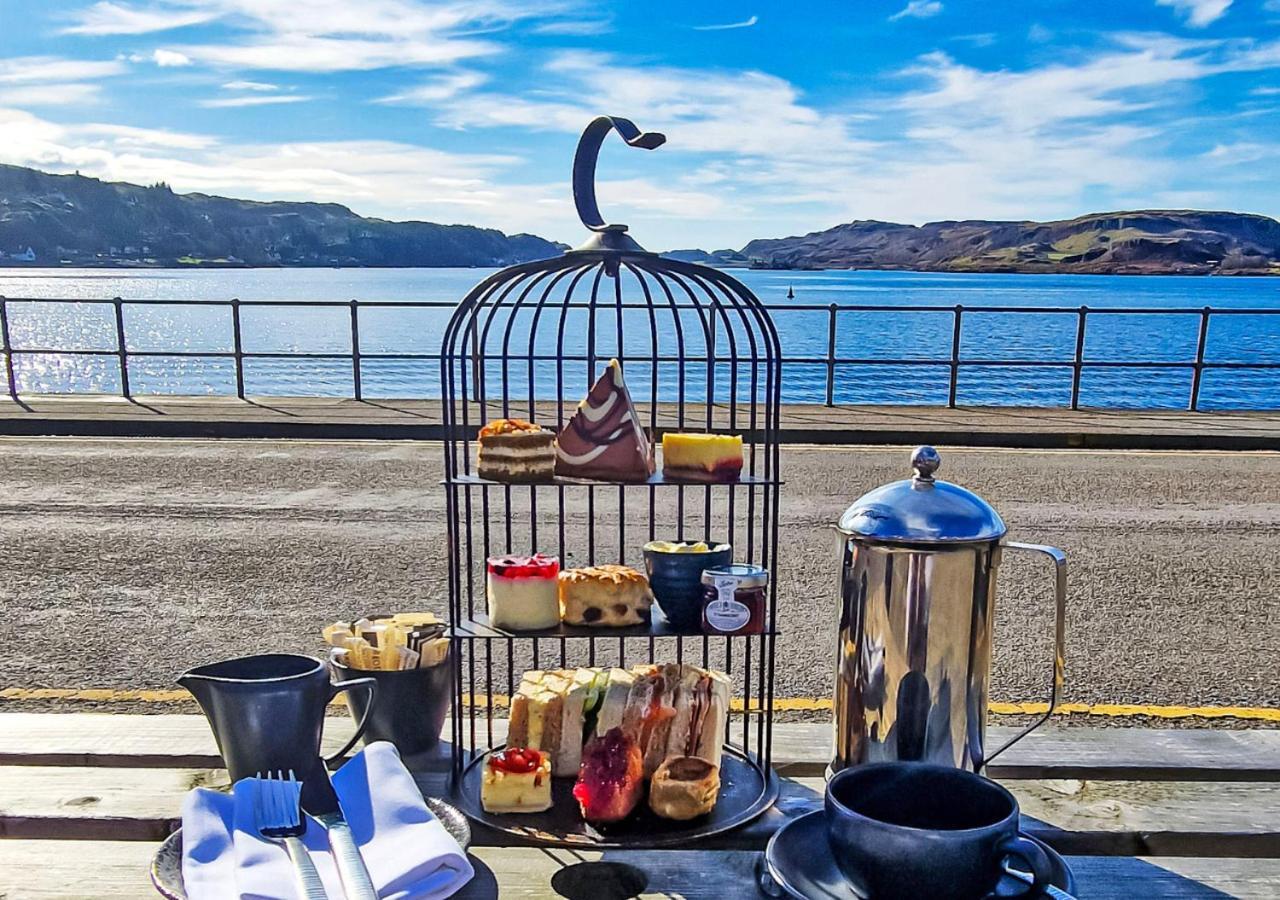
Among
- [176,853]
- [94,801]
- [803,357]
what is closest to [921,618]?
[176,853]

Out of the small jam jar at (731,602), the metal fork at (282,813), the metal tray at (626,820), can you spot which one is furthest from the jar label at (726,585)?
the metal fork at (282,813)

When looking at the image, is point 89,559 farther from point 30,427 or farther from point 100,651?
point 30,427

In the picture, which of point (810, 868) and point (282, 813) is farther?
point (282, 813)

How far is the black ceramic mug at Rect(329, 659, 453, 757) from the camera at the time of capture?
2.65m

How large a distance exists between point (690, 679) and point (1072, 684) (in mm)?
2507

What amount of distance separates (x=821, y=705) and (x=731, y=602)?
179 cm

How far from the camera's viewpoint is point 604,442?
2561 millimetres

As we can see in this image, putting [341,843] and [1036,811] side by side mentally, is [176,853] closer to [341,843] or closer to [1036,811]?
[341,843]

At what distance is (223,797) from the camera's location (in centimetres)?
190

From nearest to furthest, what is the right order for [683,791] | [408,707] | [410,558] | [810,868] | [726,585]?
[810,868], [683,791], [726,585], [408,707], [410,558]

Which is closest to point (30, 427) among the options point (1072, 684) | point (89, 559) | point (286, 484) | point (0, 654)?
point (286, 484)

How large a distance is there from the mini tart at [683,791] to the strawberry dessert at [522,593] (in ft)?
1.65

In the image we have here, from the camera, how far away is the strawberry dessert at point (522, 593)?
2.53 metres

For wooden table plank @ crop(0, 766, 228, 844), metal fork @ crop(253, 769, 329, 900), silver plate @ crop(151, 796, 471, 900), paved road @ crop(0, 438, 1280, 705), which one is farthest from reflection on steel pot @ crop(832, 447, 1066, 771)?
paved road @ crop(0, 438, 1280, 705)
